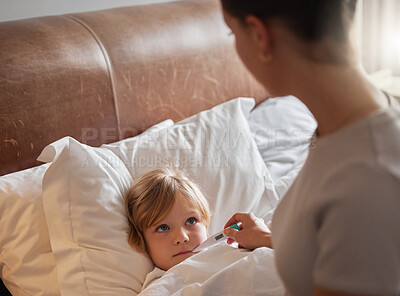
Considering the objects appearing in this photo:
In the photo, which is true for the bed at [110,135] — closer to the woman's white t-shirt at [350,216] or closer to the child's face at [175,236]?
the child's face at [175,236]

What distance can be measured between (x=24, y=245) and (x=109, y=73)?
623 mm

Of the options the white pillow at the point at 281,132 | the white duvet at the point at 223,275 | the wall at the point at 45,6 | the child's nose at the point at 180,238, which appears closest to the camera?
the white duvet at the point at 223,275

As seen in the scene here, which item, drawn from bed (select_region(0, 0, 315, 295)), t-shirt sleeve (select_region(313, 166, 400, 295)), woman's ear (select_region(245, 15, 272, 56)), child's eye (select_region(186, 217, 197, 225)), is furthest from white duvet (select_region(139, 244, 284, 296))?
woman's ear (select_region(245, 15, 272, 56))

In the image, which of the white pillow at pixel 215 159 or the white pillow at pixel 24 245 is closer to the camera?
the white pillow at pixel 24 245

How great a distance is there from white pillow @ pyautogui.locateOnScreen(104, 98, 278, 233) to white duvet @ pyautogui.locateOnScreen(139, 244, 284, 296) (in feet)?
0.84

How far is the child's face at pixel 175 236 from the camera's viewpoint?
4.42ft

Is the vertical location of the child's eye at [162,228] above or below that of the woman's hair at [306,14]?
below

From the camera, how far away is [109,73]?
1.69m

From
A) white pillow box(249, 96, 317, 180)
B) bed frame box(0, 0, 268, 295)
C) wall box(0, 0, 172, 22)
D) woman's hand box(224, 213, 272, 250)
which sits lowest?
white pillow box(249, 96, 317, 180)

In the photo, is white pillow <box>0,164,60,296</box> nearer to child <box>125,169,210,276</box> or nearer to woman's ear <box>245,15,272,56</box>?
child <box>125,169,210,276</box>

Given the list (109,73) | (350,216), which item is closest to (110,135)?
(109,73)

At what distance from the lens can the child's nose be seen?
1344 millimetres

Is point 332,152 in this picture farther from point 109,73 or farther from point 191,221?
point 109,73

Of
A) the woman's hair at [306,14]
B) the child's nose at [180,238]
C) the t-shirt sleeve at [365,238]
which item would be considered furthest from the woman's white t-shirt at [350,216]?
the child's nose at [180,238]
